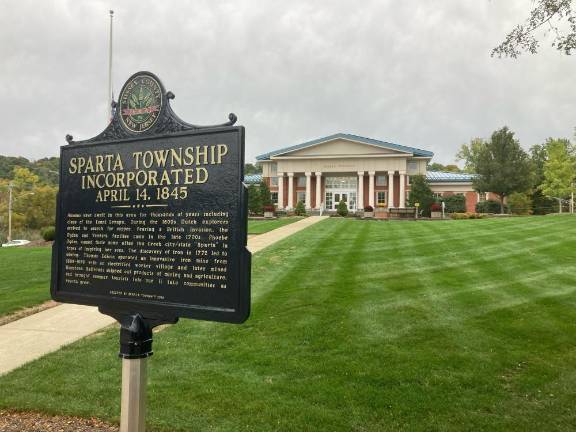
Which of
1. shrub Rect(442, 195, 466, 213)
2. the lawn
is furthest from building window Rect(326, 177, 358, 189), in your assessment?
the lawn

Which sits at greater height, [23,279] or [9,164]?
[9,164]

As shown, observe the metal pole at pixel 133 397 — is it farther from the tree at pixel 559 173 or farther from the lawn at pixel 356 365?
the tree at pixel 559 173

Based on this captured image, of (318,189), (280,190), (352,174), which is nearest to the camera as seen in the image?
(318,189)

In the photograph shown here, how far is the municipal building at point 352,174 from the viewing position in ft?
188

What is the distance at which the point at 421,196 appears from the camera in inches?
1991

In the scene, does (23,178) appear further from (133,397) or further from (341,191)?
(133,397)

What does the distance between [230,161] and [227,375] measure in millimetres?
3060

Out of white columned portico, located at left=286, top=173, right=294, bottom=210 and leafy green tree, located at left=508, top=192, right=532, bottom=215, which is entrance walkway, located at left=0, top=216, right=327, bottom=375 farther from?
white columned portico, located at left=286, top=173, right=294, bottom=210

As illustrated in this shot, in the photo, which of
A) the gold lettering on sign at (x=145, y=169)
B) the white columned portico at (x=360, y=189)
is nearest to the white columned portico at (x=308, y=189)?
the white columned portico at (x=360, y=189)

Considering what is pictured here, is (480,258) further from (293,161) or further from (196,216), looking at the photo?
(293,161)

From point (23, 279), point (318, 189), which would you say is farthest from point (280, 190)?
point (23, 279)

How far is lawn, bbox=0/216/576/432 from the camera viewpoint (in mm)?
4746

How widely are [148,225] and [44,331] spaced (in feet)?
18.1

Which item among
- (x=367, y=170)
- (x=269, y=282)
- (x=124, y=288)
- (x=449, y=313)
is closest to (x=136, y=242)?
(x=124, y=288)
